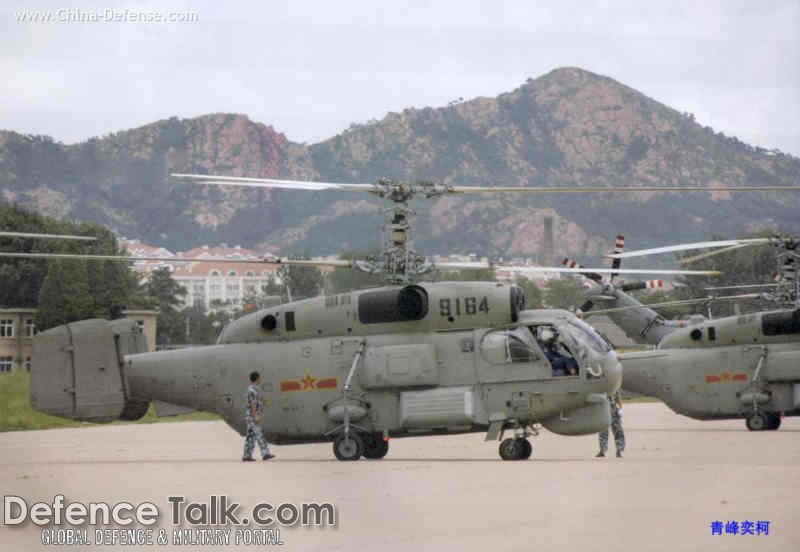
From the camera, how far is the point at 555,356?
67.2 feet

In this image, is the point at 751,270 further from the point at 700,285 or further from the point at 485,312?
the point at 485,312

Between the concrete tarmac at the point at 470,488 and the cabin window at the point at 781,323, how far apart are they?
172 inches

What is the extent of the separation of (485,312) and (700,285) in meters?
71.4

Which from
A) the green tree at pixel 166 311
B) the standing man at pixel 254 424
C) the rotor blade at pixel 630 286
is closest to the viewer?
the standing man at pixel 254 424

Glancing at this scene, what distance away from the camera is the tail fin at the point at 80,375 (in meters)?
21.8

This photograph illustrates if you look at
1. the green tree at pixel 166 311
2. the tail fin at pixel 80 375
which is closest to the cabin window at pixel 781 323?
the tail fin at pixel 80 375

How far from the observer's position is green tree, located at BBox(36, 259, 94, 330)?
54.9 m

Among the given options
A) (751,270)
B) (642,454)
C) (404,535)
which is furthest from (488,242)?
(404,535)

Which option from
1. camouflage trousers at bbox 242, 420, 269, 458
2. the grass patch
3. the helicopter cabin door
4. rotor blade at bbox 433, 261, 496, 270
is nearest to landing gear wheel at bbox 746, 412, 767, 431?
the helicopter cabin door

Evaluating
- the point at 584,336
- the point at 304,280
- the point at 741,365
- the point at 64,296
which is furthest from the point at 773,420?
the point at 304,280

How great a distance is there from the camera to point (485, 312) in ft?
68.4

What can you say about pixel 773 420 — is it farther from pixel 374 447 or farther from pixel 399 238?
pixel 399 238

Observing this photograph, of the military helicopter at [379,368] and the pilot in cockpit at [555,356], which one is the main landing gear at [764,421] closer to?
the military helicopter at [379,368]

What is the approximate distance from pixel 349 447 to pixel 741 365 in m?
12.9
